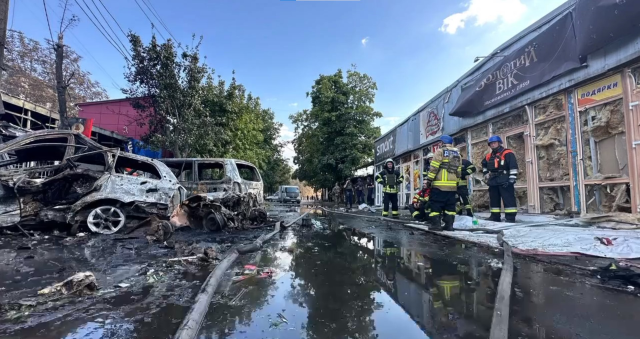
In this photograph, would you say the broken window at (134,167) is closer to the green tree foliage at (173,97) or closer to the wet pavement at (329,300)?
the wet pavement at (329,300)

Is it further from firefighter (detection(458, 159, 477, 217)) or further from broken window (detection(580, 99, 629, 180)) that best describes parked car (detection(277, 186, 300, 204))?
broken window (detection(580, 99, 629, 180))

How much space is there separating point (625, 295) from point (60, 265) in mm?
5544

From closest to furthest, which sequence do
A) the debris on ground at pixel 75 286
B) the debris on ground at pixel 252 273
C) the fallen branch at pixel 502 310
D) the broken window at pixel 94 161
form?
the fallen branch at pixel 502 310
the debris on ground at pixel 75 286
the debris on ground at pixel 252 273
the broken window at pixel 94 161

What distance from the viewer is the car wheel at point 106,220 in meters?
5.29

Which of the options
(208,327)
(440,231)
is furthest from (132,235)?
(440,231)

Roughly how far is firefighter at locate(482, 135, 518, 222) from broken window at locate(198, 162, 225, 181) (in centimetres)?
579

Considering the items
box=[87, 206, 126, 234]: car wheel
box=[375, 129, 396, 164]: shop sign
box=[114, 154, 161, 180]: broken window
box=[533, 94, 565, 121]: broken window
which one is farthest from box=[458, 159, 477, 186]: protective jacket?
box=[375, 129, 396, 164]: shop sign

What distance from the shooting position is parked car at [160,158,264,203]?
7.03 m

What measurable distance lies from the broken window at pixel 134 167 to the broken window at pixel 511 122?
8.27m

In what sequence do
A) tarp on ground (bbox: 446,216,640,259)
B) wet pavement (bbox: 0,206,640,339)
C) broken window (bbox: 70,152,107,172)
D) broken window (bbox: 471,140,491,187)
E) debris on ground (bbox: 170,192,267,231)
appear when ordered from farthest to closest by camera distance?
broken window (bbox: 471,140,491,187)
debris on ground (bbox: 170,192,267,231)
broken window (bbox: 70,152,107,172)
tarp on ground (bbox: 446,216,640,259)
wet pavement (bbox: 0,206,640,339)

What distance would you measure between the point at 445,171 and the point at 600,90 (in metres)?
3.13

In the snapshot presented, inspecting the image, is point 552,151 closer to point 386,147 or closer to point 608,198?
point 608,198

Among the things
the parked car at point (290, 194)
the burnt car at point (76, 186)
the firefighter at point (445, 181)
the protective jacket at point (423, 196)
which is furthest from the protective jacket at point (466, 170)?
the parked car at point (290, 194)

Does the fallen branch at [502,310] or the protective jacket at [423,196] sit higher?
the protective jacket at [423,196]
